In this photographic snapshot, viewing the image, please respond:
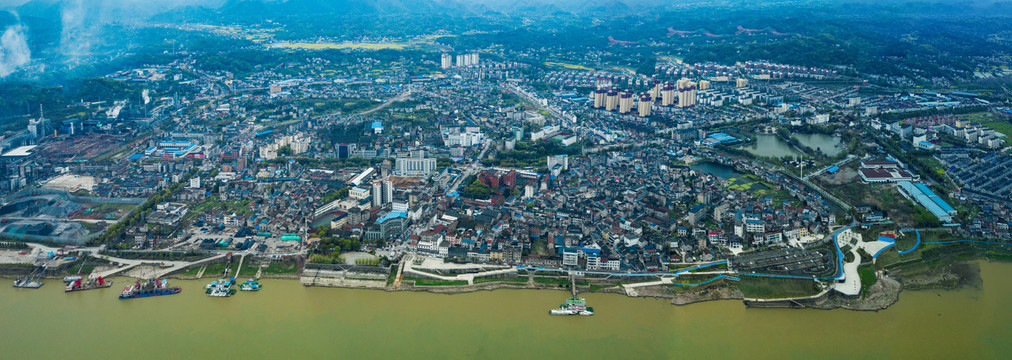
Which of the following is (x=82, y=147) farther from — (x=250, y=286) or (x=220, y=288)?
(x=250, y=286)

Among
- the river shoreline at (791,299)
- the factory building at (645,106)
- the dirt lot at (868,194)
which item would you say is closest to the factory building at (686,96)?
the factory building at (645,106)

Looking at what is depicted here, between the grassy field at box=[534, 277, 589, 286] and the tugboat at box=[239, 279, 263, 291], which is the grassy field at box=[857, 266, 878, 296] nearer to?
the grassy field at box=[534, 277, 589, 286]

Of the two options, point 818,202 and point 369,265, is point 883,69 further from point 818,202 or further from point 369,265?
point 369,265

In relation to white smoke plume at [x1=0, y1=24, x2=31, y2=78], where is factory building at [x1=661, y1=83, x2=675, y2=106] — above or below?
below

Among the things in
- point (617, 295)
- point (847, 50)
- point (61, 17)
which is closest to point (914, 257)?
point (617, 295)

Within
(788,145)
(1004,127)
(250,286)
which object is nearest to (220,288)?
(250,286)

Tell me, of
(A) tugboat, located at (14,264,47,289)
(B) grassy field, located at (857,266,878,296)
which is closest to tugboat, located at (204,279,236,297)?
(A) tugboat, located at (14,264,47,289)

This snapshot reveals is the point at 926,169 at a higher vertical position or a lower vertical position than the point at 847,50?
lower
